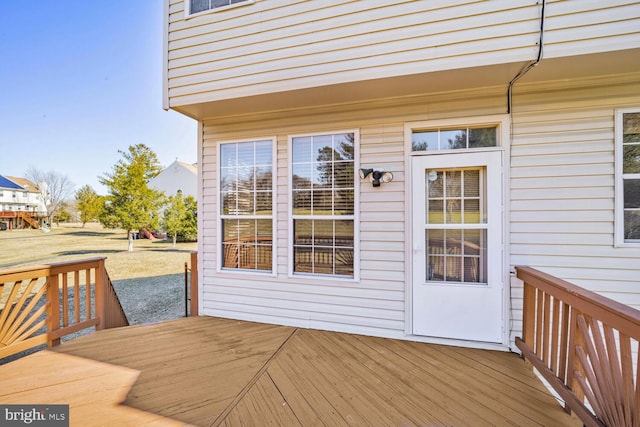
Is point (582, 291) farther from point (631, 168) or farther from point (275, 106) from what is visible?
point (275, 106)

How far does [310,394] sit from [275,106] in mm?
2917

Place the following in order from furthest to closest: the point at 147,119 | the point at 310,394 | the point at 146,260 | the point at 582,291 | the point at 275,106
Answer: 1. the point at 147,119
2. the point at 146,260
3. the point at 275,106
4. the point at 310,394
5. the point at 582,291

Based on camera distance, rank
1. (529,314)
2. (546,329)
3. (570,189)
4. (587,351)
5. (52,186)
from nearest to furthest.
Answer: (587,351) → (546,329) → (529,314) → (570,189) → (52,186)

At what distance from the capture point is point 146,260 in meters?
10.4

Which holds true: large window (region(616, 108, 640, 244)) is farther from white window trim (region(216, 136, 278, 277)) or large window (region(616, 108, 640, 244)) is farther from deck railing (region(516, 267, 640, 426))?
white window trim (region(216, 136, 278, 277))

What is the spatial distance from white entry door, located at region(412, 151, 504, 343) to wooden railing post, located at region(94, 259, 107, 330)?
3638mm

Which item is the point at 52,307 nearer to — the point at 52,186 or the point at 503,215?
the point at 503,215

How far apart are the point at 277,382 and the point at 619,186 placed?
351 cm

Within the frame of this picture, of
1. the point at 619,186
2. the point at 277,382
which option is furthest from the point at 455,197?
the point at 277,382

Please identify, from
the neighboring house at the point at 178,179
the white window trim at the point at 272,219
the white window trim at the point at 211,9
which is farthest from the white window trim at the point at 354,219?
the neighboring house at the point at 178,179

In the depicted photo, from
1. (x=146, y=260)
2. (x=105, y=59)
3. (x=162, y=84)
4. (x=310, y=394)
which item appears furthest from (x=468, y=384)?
(x=105, y=59)

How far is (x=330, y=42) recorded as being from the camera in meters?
2.56

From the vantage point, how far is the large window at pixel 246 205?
3.44 m

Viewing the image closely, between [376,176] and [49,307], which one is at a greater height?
[376,176]
